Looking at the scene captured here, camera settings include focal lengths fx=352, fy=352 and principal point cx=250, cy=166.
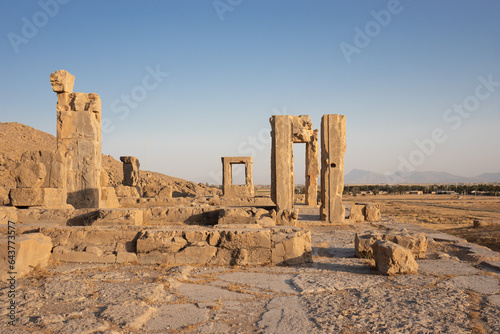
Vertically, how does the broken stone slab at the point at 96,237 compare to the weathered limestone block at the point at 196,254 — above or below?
above

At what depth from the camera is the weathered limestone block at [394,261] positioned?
4.66 m

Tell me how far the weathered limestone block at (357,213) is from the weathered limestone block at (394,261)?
665 centimetres

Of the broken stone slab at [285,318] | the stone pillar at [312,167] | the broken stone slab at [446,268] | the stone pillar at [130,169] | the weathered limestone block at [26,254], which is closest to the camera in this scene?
the broken stone slab at [285,318]

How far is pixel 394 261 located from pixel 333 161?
244 inches

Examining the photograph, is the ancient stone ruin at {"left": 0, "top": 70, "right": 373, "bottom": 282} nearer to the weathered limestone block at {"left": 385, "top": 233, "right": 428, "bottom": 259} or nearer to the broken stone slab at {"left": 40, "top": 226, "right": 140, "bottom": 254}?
the broken stone slab at {"left": 40, "top": 226, "right": 140, "bottom": 254}

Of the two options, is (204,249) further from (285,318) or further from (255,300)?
(285,318)

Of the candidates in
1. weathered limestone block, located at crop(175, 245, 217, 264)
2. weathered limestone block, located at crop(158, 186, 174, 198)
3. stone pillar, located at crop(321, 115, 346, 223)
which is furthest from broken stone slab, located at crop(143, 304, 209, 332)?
weathered limestone block, located at crop(158, 186, 174, 198)

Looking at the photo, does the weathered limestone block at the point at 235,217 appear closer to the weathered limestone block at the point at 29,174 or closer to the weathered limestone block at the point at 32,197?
the weathered limestone block at the point at 32,197

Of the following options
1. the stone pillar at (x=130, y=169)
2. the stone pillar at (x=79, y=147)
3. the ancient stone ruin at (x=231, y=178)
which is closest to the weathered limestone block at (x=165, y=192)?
the stone pillar at (x=130, y=169)

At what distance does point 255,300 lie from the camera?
3.64 meters

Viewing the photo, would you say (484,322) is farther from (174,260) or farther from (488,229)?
(488,229)

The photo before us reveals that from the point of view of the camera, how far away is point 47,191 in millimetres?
8141

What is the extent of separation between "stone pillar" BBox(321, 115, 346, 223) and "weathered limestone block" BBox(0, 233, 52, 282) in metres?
7.72

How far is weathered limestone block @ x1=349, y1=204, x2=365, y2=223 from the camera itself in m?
11.4
